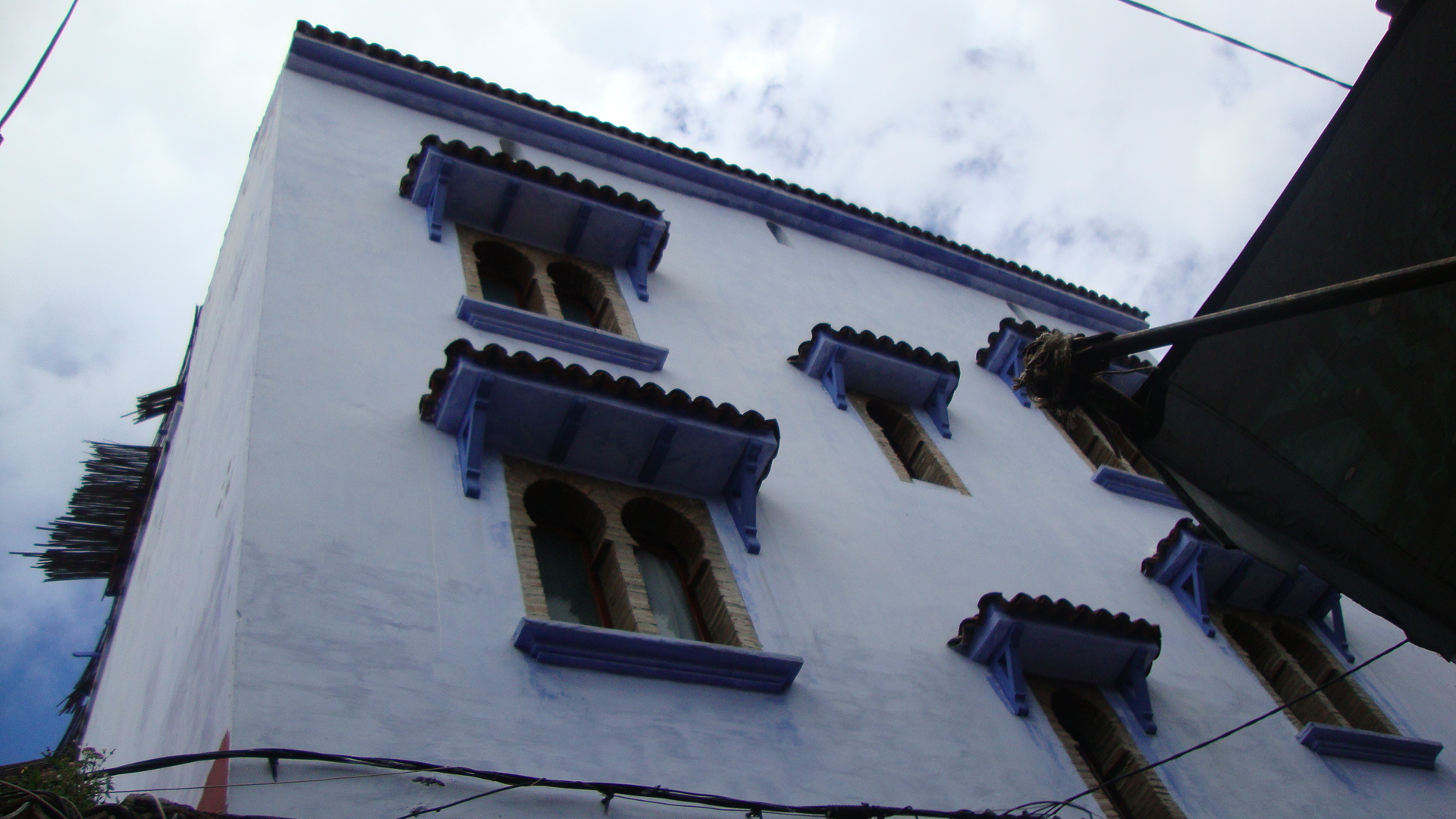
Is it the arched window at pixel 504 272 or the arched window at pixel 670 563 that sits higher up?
the arched window at pixel 504 272

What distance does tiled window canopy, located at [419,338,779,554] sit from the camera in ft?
23.0

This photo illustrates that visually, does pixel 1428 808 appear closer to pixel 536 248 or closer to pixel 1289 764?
pixel 1289 764

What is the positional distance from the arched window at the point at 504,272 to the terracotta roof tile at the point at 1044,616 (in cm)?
432

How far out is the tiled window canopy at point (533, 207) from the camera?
9719 mm

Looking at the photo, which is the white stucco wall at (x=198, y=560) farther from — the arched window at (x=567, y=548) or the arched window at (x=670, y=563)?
the arched window at (x=670, y=563)

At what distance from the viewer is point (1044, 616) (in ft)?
24.5

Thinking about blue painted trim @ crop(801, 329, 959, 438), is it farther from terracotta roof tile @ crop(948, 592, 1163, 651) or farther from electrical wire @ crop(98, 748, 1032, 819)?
electrical wire @ crop(98, 748, 1032, 819)

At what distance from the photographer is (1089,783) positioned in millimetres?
6977

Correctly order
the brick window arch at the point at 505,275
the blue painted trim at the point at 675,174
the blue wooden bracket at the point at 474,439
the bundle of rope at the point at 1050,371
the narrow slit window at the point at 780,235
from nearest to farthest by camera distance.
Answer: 1. the bundle of rope at the point at 1050,371
2. the blue wooden bracket at the point at 474,439
3. the brick window arch at the point at 505,275
4. the blue painted trim at the point at 675,174
5. the narrow slit window at the point at 780,235

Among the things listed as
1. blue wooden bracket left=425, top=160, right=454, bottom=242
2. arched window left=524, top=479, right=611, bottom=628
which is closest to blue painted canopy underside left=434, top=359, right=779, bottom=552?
arched window left=524, top=479, right=611, bottom=628

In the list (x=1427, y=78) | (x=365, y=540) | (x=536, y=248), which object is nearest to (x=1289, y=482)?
(x=1427, y=78)

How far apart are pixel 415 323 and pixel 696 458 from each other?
2200 millimetres

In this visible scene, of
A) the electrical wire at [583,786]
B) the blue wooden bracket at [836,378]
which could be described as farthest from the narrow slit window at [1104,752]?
the blue wooden bracket at [836,378]

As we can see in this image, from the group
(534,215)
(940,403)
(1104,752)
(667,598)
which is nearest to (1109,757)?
(1104,752)
